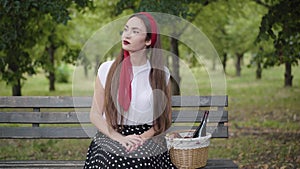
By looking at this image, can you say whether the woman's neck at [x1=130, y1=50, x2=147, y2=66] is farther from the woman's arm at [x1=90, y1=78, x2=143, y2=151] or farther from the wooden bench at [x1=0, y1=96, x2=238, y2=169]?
the wooden bench at [x1=0, y1=96, x2=238, y2=169]

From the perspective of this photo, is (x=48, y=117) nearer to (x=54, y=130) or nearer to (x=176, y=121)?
(x=54, y=130)

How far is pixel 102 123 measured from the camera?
3434mm

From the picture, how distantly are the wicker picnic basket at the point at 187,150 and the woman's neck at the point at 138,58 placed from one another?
2.07 ft

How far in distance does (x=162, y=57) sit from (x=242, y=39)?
2272 centimetres

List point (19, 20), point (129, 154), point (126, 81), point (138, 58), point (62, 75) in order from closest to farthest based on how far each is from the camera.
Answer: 1. point (129, 154)
2. point (126, 81)
3. point (138, 58)
4. point (19, 20)
5. point (62, 75)

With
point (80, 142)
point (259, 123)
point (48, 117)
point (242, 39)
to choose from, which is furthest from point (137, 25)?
point (242, 39)

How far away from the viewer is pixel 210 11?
535 inches

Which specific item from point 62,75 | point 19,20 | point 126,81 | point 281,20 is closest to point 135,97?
point 126,81

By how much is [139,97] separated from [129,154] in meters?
0.49

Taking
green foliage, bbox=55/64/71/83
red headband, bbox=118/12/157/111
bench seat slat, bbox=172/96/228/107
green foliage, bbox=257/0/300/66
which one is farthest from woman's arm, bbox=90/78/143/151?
green foliage, bbox=55/64/71/83

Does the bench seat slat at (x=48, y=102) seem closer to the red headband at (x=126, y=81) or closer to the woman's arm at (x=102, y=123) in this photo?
the woman's arm at (x=102, y=123)

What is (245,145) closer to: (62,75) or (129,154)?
(129,154)

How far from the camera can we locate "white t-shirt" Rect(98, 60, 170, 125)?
11.3ft

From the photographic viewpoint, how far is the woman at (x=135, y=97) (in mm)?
3371
